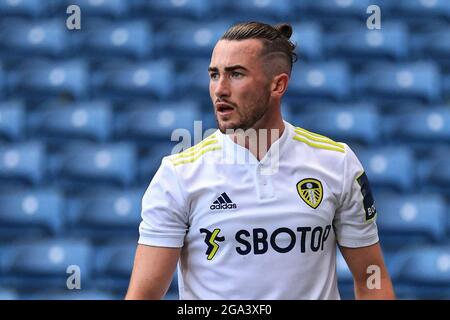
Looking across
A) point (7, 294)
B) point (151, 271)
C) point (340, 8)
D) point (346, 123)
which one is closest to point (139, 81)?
→ point (346, 123)

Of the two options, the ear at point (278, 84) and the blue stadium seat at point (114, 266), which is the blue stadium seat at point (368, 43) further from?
the ear at point (278, 84)

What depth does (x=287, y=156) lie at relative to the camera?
2.14m

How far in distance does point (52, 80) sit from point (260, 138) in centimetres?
288

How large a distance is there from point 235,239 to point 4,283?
2.33m

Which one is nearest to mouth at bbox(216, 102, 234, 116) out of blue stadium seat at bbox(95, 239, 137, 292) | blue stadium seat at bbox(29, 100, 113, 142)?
blue stadium seat at bbox(95, 239, 137, 292)

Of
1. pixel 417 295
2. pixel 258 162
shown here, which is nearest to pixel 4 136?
pixel 417 295

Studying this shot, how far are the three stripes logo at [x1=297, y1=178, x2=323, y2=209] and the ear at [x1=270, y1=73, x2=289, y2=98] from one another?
0.24 meters

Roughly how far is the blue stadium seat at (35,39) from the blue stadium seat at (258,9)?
1058 millimetres

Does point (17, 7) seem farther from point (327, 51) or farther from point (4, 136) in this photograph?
point (327, 51)

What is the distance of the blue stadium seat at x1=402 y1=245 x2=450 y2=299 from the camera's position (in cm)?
397

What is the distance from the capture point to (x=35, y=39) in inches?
196

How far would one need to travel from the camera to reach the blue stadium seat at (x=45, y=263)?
13.0ft

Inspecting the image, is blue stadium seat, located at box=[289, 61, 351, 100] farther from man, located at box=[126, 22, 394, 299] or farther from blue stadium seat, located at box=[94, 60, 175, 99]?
man, located at box=[126, 22, 394, 299]

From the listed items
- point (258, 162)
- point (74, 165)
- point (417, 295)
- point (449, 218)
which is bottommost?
point (417, 295)
